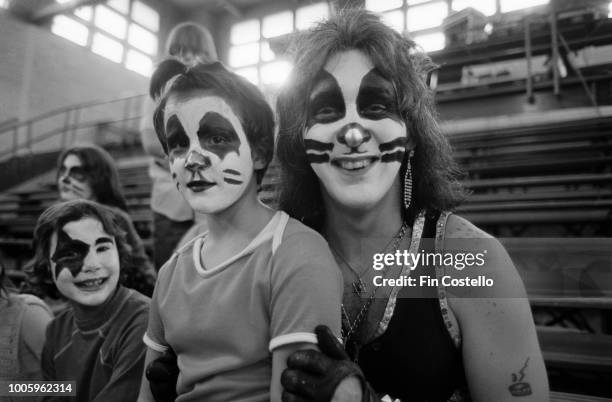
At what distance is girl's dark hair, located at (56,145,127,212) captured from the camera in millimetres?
2168

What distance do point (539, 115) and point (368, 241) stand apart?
3.75 metres

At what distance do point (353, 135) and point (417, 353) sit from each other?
497mm

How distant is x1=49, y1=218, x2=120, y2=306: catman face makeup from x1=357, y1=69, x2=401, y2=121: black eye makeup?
88 centimetres

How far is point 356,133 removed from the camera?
0.99 meters

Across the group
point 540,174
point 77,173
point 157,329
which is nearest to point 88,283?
point 157,329

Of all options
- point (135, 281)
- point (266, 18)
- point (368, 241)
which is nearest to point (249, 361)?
point (368, 241)

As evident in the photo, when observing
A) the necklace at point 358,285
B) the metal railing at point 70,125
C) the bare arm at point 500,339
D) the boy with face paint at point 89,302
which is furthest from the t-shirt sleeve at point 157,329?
the metal railing at point 70,125

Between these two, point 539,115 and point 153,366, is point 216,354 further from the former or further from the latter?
point 539,115

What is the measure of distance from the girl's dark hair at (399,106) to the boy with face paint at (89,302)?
590mm

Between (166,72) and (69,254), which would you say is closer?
(166,72)

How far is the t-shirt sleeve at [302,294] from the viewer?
0.82m

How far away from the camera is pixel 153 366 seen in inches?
39.1

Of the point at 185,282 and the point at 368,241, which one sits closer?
the point at 185,282

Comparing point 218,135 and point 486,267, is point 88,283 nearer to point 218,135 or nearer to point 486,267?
point 218,135
